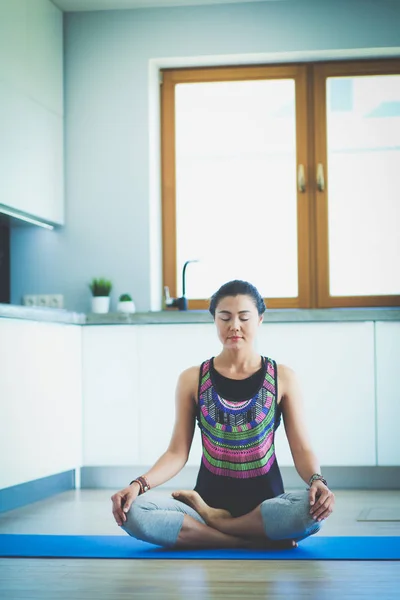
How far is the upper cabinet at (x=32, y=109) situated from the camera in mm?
4180

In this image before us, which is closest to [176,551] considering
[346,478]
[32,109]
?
→ [346,478]

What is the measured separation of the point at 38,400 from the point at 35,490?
51 cm

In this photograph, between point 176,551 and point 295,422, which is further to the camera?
point 295,422

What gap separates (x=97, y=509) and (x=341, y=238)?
209 centimetres

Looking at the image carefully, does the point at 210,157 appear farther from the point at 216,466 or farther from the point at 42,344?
the point at 216,466

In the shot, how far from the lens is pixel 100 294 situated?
15.6 ft

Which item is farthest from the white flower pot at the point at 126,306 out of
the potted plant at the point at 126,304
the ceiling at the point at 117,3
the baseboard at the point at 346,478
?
the ceiling at the point at 117,3

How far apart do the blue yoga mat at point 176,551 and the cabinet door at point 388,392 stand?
1466 millimetres

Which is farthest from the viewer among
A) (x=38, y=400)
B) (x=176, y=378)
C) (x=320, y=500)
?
(x=176, y=378)

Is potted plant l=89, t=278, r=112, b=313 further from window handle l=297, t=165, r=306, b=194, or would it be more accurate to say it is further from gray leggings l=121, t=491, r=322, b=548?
gray leggings l=121, t=491, r=322, b=548

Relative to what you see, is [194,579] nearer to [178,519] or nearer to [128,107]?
[178,519]

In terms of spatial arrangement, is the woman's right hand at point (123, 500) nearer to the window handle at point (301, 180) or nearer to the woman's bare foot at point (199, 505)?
the woman's bare foot at point (199, 505)

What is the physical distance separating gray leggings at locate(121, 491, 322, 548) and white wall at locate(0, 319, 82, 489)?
1.14 m

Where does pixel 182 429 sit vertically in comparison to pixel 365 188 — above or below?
below
